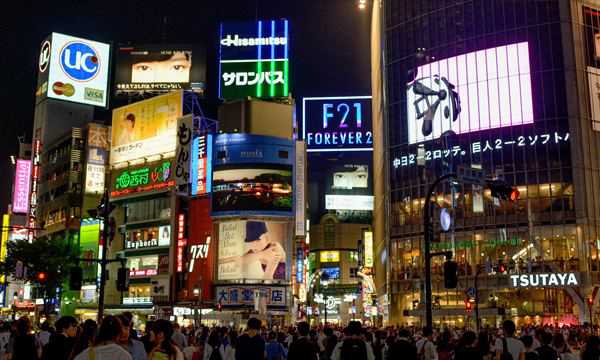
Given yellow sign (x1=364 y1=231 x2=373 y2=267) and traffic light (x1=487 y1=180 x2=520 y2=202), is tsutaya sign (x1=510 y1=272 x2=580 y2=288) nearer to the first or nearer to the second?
yellow sign (x1=364 y1=231 x2=373 y2=267)

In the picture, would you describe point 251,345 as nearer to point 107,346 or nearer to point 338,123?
point 107,346

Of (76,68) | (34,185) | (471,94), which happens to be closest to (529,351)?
(471,94)

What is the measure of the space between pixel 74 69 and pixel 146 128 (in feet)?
105

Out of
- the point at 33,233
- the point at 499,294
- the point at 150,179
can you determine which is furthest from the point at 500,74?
the point at 33,233

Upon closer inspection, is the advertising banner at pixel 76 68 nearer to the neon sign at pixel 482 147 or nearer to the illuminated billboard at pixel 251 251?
the illuminated billboard at pixel 251 251

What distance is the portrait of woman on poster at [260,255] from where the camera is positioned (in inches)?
2618

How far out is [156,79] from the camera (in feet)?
288

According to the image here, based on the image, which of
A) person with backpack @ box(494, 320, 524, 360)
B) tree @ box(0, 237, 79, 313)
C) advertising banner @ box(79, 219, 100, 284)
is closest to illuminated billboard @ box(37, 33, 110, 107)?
advertising banner @ box(79, 219, 100, 284)

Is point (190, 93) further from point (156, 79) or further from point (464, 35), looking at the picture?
point (464, 35)

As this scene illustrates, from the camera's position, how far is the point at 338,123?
117438 millimetres

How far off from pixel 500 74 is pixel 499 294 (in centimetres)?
2066

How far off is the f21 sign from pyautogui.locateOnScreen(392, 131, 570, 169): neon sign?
130 ft

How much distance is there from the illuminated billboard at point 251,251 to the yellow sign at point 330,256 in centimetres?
6748

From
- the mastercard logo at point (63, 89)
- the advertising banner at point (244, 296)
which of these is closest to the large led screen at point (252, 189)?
the advertising banner at point (244, 296)
